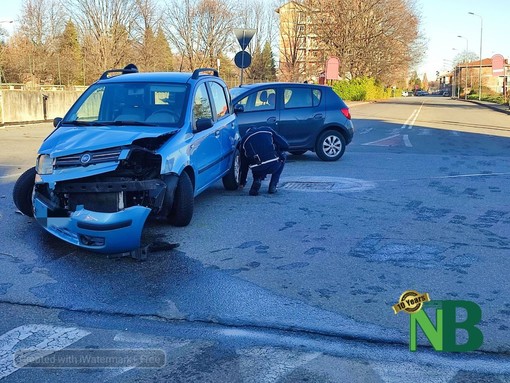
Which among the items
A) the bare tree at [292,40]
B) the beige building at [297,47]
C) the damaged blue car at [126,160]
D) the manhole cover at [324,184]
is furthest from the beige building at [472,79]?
the damaged blue car at [126,160]

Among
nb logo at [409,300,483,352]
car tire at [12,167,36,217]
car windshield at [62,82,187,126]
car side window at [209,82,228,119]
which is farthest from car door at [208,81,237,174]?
nb logo at [409,300,483,352]

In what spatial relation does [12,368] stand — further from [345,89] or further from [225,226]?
[345,89]

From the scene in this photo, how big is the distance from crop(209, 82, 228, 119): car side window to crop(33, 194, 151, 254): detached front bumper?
3035 millimetres

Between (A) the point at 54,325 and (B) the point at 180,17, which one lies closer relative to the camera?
(A) the point at 54,325

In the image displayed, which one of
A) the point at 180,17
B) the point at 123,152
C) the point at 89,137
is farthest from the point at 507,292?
the point at 180,17

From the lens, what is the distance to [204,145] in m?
7.21

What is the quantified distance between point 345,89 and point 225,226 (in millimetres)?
51733

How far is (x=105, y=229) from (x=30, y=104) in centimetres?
2073

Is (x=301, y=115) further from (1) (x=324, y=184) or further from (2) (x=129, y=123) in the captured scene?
(2) (x=129, y=123)

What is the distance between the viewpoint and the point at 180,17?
5844 cm

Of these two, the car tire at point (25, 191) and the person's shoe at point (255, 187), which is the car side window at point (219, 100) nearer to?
the person's shoe at point (255, 187)

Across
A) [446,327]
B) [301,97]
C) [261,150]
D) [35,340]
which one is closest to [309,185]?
[261,150]

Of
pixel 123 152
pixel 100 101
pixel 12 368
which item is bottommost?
pixel 12 368

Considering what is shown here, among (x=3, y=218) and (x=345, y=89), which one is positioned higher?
(x=345, y=89)
